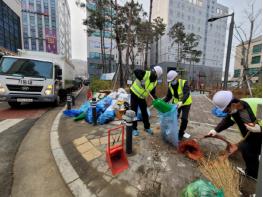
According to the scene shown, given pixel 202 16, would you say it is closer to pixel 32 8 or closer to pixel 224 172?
pixel 32 8

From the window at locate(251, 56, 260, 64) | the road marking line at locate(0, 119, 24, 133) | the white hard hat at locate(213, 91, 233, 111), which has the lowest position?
the road marking line at locate(0, 119, 24, 133)

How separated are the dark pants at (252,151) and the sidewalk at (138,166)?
23.0 inches

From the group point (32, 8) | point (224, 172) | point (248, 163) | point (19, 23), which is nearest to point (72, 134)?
point (224, 172)

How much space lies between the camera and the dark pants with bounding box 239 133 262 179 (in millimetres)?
2037

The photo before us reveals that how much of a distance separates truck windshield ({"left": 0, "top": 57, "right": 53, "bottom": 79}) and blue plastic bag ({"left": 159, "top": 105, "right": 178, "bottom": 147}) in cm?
567

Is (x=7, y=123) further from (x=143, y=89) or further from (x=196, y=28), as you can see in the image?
(x=196, y=28)

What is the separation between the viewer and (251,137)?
81.4 inches

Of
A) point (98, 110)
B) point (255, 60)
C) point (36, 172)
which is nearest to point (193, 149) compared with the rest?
point (36, 172)

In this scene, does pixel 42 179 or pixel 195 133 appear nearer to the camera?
pixel 42 179

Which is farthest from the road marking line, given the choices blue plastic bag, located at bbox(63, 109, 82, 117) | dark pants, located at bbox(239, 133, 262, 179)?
dark pants, located at bbox(239, 133, 262, 179)

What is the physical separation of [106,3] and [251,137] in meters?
16.6

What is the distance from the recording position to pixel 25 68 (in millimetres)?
6223

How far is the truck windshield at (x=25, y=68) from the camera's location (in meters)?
6.02

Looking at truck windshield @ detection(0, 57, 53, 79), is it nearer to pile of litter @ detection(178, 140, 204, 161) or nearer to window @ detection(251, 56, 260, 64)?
pile of litter @ detection(178, 140, 204, 161)
